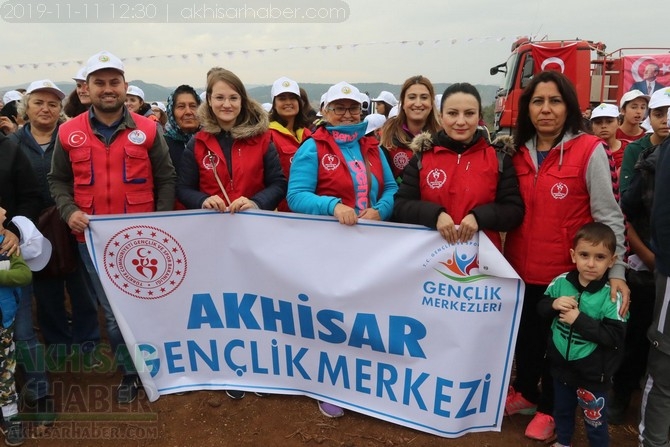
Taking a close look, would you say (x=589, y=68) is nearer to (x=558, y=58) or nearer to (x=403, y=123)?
(x=558, y=58)

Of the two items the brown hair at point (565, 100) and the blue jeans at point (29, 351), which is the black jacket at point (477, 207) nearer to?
the brown hair at point (565, 100)

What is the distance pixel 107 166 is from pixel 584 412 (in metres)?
3.22

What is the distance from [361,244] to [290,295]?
57cm

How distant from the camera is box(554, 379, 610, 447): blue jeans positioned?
8.55ft

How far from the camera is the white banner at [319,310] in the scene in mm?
2857

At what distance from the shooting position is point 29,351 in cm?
315

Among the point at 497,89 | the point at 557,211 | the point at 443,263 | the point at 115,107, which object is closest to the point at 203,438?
the point at 443,263

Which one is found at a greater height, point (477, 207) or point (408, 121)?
point (408, 121)

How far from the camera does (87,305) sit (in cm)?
402

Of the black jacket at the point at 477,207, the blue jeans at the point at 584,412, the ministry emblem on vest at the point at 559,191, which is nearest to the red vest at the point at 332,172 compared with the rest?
the black jacket at the point at 477,207

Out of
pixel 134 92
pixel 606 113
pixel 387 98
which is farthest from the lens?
pixel 387 98

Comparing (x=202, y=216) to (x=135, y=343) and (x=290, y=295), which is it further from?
(x=135, y=343)

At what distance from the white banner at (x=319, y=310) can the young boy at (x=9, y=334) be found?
46 centimetres

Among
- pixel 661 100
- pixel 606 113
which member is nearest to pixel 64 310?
pixel 661 100
